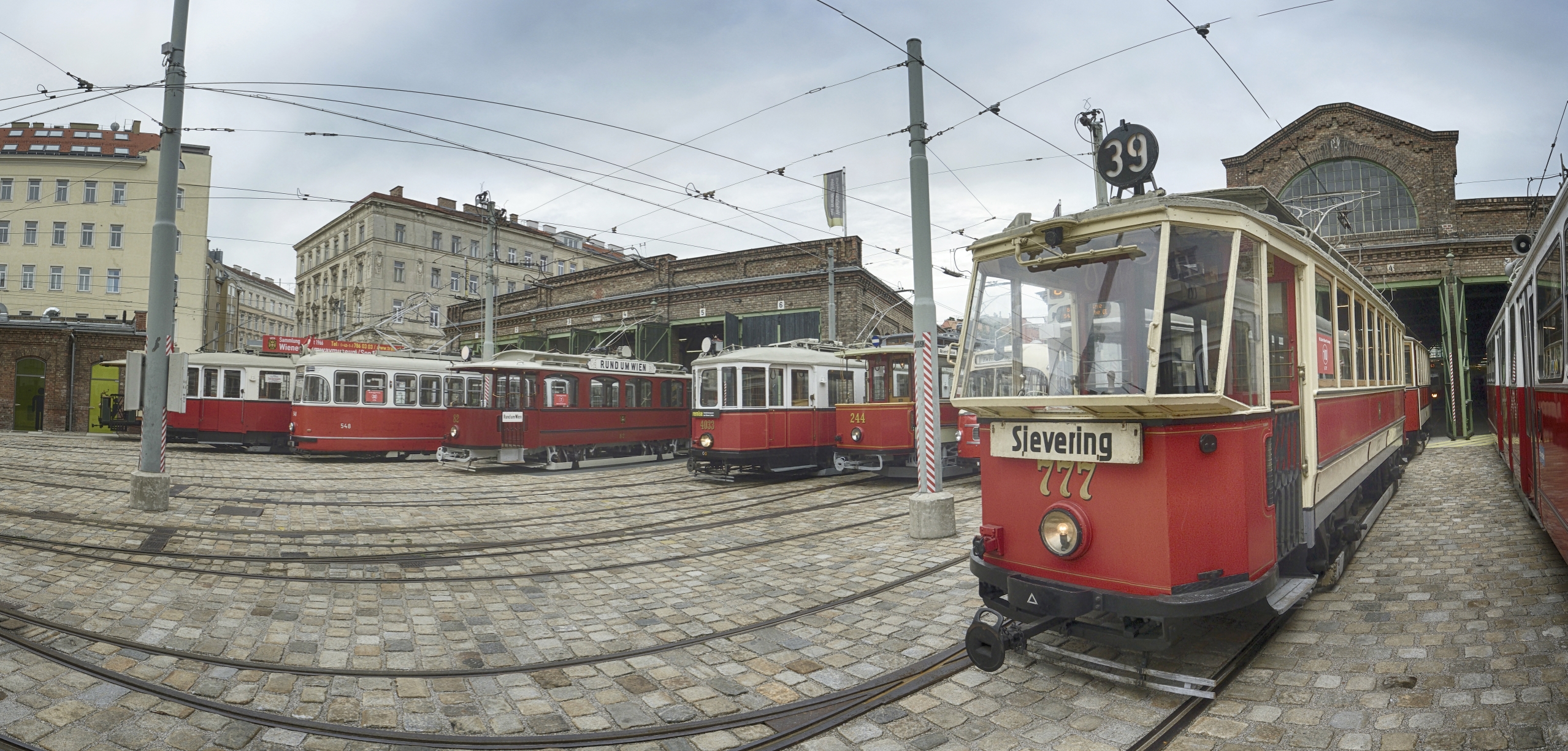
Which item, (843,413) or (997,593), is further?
(843,413)

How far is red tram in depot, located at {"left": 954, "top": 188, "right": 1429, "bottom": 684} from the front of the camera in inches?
155

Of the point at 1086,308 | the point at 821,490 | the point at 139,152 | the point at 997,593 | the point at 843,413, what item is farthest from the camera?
the point at 139,152

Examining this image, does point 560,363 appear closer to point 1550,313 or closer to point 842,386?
point 842,386

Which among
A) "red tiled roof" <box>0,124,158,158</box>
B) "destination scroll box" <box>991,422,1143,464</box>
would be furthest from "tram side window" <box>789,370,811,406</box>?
"red tiled roof" <box>0,124,158,158</box>

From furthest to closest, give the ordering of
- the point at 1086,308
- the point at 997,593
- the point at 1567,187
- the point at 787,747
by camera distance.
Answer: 1. the point at 1567,187
2. the point at 997,593
3. the point at 1086,308
4. the point at 787,747

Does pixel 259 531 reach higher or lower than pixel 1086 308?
lower

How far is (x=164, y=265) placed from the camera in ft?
31.8

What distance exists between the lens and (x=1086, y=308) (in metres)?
4.19

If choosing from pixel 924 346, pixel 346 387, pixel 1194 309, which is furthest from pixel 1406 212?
pixel 346 387

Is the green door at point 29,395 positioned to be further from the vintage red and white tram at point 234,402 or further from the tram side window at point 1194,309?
the tram side window at point 1194,309

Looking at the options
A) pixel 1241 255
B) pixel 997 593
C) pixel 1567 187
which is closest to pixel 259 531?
pixel 997 593

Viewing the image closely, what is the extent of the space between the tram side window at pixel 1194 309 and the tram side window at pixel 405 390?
65.5ft

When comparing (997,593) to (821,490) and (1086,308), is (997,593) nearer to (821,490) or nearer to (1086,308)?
(1086,308)

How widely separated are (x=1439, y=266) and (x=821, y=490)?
2143 centimetres
